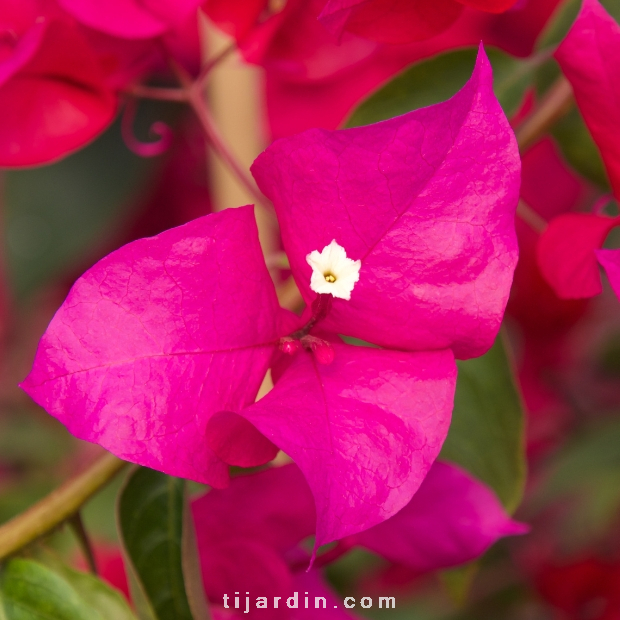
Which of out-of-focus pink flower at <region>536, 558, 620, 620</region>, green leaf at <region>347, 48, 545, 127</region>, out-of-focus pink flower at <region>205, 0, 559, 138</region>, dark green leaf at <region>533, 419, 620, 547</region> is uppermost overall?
out-of-focus pink flower at <region>205, 0, 559, 138</region>

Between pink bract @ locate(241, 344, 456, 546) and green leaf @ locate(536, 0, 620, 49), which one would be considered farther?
green leaf @ locate(536, 0, 620, 49)

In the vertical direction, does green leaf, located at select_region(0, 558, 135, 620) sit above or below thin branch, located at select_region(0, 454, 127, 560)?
below

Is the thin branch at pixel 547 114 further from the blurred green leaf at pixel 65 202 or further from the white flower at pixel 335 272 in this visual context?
the blurred green leaf at pixel 65 202

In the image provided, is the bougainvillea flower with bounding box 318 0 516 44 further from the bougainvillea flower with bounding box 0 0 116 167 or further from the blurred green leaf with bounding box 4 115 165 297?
the blurred green leaf with bounding box 4 115 165 297

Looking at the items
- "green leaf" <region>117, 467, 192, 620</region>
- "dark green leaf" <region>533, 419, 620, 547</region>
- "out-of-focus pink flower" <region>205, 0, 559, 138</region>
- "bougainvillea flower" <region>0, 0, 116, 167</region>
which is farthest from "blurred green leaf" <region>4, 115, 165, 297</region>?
"dark green leaf" <region>533, 419, 620, 547</region>

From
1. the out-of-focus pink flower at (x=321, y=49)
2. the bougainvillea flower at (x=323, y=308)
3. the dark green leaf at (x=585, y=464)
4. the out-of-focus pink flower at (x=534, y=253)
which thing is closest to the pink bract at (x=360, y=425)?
the bougainvillea flower at (x=323, y=308)

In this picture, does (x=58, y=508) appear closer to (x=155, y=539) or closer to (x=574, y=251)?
(x=155, y=539)
